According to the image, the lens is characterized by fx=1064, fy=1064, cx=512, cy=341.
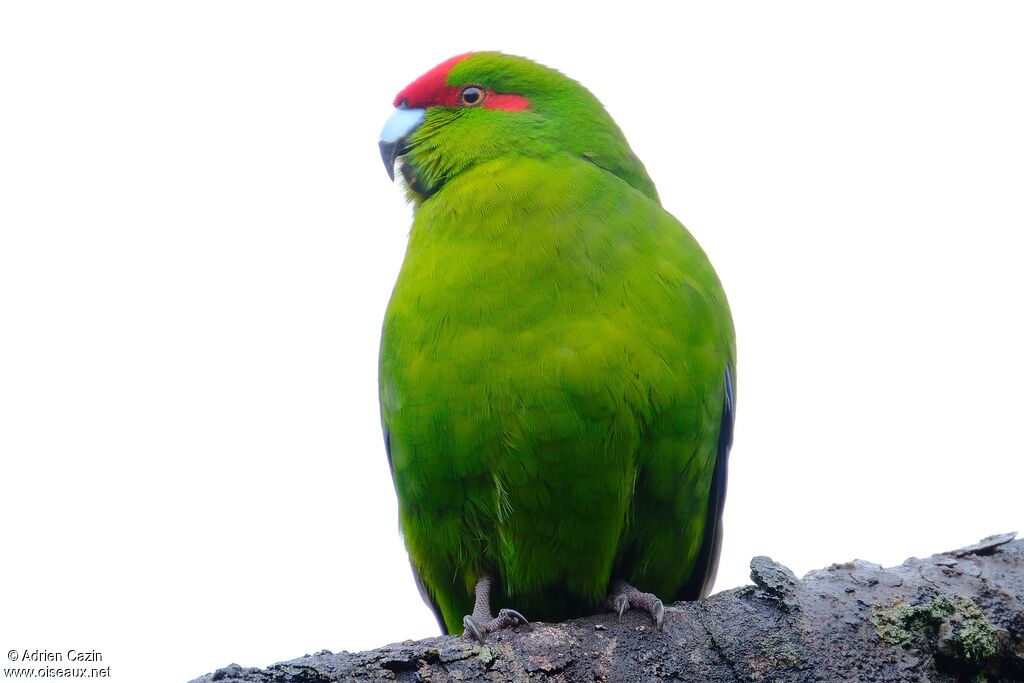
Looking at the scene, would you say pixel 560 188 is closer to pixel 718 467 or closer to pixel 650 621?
pixel 718 467

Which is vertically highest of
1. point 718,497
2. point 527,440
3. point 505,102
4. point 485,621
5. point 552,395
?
point 505,102

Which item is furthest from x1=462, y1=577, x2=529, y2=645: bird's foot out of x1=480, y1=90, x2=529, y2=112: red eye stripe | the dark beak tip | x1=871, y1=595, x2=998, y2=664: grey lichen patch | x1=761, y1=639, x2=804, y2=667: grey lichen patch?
x1=480, y1=90, x2=529, y2=112: red eye stripe

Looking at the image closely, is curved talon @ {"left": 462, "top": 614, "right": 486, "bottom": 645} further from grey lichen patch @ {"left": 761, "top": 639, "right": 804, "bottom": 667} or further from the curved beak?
the curved beak

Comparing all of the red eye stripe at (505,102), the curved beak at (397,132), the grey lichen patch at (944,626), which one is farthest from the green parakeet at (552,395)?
the grey lichen patch at (944,626)

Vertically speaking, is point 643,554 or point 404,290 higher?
point 404,290

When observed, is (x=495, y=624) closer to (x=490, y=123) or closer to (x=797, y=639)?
(x=797, y=639)

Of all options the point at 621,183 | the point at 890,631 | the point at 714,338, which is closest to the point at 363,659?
the point at 890,631

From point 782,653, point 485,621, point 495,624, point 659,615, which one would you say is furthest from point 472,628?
point 782,653

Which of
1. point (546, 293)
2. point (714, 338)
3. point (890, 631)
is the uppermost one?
point (546, 293)
